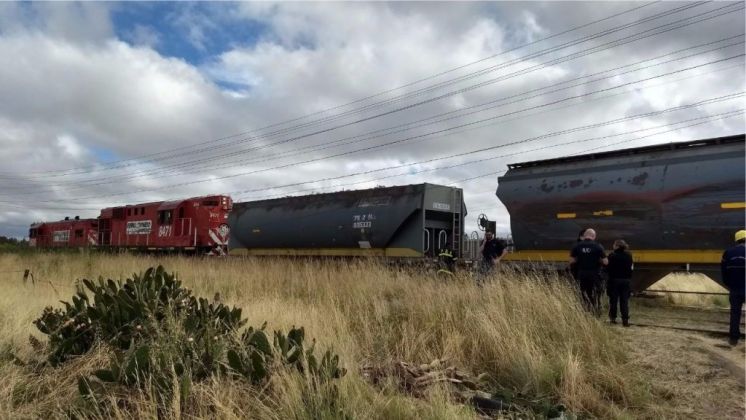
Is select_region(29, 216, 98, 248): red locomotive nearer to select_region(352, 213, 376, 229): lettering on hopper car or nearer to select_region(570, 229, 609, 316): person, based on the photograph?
select_region(352, 213, 376, 229): lettering on hopper car

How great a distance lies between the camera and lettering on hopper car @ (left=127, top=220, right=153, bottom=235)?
2976cm

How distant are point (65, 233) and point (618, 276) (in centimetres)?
3963

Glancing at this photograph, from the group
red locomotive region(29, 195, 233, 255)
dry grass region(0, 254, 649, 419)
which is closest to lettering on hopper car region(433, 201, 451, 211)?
dry grass region(0, 254, 649, 419)

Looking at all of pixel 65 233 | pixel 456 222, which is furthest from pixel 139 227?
pixel 456 222

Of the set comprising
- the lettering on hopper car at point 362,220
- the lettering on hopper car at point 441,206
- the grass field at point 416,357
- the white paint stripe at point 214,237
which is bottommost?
the grass field at point 416,357

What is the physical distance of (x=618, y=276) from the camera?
9586mm

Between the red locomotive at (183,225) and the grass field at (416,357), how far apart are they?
51.2 ft

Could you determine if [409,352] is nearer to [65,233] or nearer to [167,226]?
[167,226]

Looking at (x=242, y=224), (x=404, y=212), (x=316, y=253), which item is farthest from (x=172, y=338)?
(x=242, y=224)

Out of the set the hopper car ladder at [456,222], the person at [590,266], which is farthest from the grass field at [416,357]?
the hopper car ladder at [456,222]

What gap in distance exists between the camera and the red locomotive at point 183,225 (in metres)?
26.5

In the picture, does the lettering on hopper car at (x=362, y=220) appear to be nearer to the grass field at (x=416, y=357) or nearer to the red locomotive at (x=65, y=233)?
the grass field at (x=416, y=357)

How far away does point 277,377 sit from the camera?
421cm

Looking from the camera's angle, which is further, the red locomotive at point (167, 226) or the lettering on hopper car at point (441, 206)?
the red locomotive at point (167, 226)
